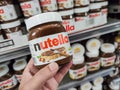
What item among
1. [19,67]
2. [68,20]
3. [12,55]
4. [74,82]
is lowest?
[74,82]

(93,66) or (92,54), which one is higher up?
(92,54)

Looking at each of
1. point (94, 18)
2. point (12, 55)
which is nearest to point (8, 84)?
point (12, 55)

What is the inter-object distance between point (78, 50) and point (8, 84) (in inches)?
17.4

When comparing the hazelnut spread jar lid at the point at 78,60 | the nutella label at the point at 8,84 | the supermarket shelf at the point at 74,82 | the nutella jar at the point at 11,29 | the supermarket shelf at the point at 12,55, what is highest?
the nutella jar at the point at 11,29

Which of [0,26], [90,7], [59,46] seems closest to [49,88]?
[59,46]

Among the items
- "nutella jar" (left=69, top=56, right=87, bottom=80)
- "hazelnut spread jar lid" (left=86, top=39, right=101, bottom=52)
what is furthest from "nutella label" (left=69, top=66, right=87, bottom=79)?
"hazelnut spread jar lid" (left=86, top=39, right=101, bottom=52)

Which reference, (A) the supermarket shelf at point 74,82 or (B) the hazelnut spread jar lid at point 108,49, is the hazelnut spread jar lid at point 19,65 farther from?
(B) the hazelnut spread jar lid at point 108,49

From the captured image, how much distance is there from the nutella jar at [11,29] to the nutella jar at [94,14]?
0.38 m

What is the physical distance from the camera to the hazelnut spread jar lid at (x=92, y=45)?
0.91 metres

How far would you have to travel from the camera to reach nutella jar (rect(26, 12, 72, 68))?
456mm

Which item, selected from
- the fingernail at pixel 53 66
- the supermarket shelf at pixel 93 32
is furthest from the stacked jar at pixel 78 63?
the fingernail at pixel 53 66

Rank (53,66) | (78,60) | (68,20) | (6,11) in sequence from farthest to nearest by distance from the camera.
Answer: (78,60), (68,20), (6,11), (53,66)

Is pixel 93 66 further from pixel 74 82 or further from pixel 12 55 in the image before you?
pixel 12 55

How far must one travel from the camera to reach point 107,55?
958 millimetres
